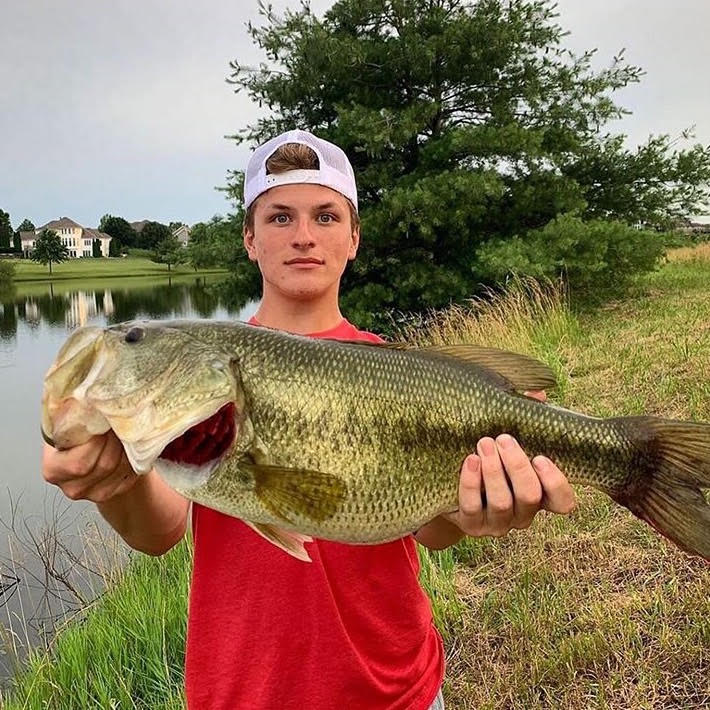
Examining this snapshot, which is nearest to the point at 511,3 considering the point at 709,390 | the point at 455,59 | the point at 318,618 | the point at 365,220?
the point at 455,59

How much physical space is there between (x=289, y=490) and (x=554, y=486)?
697 millimetres

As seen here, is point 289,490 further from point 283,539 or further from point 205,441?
point 205,441

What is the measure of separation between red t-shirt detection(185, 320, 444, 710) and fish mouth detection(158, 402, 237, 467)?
335mm

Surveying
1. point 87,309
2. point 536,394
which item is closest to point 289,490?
point 536,394

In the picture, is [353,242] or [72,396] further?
[353,242]

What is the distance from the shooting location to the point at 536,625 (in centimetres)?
314

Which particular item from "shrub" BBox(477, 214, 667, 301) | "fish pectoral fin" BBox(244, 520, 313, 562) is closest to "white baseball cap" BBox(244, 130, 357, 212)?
"fish pectoral fin" BBox(244, 520, 313, 562)

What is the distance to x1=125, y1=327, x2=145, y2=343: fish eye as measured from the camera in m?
1.58

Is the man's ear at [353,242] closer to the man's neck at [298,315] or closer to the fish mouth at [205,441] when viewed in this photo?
the man's neck at [298,315]

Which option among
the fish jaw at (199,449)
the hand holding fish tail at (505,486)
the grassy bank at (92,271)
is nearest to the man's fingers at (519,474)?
the hand holding fish tail at (505,486)

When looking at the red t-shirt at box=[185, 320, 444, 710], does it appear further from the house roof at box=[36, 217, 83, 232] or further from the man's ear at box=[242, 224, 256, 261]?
the house roof at box=[36, 217, 83, 232]

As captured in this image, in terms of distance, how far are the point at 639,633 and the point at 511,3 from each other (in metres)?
15.7

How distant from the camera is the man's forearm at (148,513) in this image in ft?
5.51

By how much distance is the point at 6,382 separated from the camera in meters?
→ 16.1
